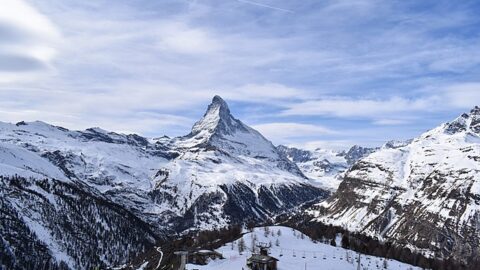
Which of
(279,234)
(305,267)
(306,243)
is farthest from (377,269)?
(279,234)

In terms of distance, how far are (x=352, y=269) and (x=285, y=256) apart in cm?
1906

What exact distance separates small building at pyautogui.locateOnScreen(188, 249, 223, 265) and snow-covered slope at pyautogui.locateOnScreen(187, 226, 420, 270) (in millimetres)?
1729

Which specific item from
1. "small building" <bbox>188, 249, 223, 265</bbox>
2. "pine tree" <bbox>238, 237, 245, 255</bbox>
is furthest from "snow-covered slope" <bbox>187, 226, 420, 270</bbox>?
"small building" <bbox>188, 249, 223, 265</bbox>

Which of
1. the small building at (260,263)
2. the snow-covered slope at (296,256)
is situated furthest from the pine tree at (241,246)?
the small building at (260,263)

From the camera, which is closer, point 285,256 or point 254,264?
point 254,264

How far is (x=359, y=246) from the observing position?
196m

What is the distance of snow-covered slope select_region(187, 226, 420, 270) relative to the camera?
477 ft

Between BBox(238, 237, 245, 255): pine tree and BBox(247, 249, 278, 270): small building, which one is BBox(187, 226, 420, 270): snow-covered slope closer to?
BBox(238, 237, 245, 255): pine tree

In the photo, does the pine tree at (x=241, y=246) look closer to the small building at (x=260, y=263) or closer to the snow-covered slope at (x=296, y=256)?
the snow-covered slope at (x=296, y=256)

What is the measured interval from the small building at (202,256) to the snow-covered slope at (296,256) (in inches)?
68.1

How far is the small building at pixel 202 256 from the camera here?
146 metres

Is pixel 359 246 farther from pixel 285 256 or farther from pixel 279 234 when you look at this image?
pixel 285 256

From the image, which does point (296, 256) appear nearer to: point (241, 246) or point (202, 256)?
point (241, 246)

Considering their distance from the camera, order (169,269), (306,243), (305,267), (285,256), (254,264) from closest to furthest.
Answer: (254,264), (305,267), (285,256), (169,269), (306,243)
